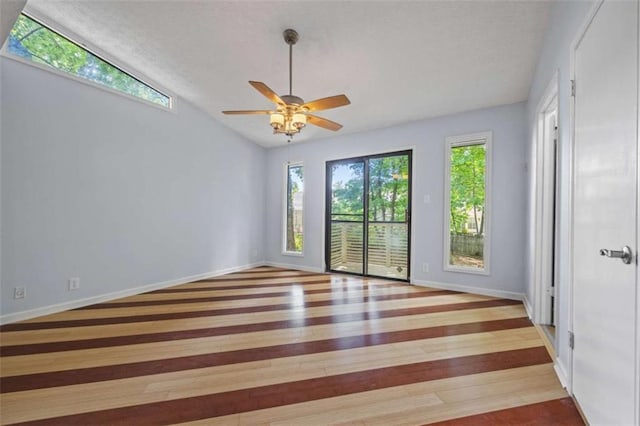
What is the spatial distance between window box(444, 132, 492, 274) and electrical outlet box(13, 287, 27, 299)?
4.99 meters

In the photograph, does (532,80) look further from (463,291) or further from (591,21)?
(463,291)

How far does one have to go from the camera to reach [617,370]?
3.77 feet

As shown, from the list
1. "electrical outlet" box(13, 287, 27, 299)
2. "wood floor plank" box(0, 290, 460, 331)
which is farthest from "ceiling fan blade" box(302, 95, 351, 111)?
"electrical outlet" box(13, 287, 27, 299)

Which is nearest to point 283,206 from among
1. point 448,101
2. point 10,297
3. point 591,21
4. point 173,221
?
point 173,221

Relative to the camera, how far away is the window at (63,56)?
273 centimetres

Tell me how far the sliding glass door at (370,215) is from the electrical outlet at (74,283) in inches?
141

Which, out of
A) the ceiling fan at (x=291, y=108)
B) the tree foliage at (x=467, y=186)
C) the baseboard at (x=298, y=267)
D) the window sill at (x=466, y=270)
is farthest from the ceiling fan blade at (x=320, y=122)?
the baseboard at (x=298, y=267)

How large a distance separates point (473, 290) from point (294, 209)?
3453 mm

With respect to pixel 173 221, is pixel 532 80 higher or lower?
higher

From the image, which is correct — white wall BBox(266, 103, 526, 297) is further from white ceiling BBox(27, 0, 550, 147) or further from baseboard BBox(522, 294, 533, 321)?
white ceiling BBox(27, 0, 550, 147)

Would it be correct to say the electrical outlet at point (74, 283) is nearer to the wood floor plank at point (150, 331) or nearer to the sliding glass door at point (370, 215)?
the wood floor plank at point (150, 331)

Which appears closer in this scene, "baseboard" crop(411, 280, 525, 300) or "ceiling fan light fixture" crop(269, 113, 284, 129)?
"ceiling fan light fixture" crop(269, 113, 284, 129)

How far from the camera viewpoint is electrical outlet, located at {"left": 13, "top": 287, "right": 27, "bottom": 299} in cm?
269

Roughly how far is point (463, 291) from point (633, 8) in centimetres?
344
